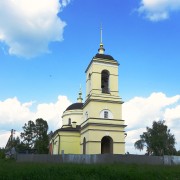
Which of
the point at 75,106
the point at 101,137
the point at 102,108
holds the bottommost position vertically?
the point at 101,137

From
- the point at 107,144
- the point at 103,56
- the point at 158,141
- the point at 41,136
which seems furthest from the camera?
the point at 41,136

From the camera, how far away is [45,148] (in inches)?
2269

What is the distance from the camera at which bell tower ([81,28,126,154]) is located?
32031mm

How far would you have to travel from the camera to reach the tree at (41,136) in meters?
57.4

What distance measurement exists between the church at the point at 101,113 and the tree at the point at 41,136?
67.4 ft

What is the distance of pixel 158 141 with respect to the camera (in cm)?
5641

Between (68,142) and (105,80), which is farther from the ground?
(105,80)

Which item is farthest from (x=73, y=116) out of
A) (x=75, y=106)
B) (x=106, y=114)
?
(x=106, y=114)

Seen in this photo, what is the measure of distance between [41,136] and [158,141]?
964 inches

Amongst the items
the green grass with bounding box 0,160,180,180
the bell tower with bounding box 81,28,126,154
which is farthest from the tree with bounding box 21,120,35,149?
the green grass with bounding box 0,160,180,180

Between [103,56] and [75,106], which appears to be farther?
[75,106]

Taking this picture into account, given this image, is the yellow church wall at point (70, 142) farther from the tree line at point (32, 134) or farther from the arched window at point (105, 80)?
the tree line at point (32, 134)

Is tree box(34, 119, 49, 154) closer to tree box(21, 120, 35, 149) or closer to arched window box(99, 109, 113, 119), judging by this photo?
tree box(21, 120, 35, 149)

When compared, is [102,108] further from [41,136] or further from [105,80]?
[41,136]
